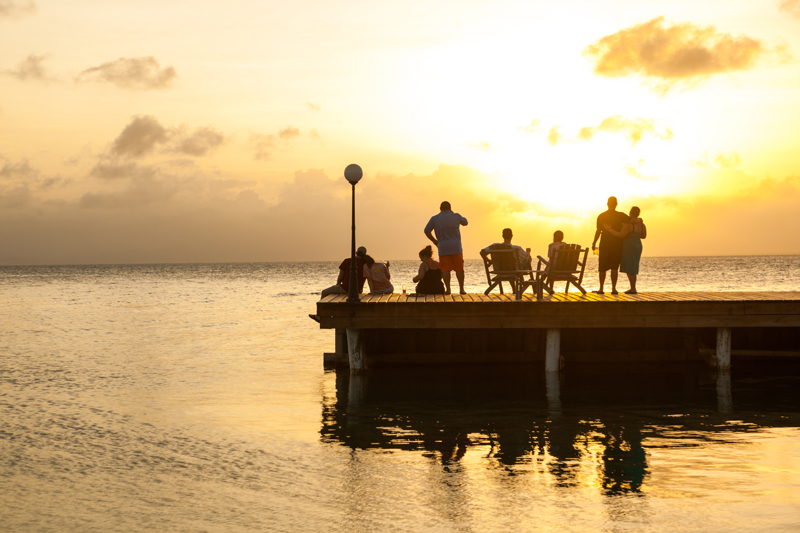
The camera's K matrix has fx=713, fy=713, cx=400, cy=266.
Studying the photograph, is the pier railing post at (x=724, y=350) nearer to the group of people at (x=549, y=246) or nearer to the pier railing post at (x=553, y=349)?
the group of people at (x=549, y=246)

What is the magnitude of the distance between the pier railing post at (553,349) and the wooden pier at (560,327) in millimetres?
19

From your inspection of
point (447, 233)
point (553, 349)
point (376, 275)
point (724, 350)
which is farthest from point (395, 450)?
point (724, 350)

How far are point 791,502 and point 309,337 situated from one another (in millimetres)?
17881

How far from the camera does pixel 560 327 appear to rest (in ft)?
43.0

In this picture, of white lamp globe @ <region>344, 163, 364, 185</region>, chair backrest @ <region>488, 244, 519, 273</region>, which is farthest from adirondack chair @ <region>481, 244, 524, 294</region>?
white lamp globe @ <region>344, 163, 364, 185</region>

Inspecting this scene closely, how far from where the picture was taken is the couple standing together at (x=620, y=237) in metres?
14.5

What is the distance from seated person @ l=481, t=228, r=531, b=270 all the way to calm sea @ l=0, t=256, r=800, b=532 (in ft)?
7.26

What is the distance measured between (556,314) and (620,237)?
2700 millimetres

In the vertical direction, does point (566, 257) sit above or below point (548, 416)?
above

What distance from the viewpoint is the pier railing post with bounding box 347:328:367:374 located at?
1394 cm

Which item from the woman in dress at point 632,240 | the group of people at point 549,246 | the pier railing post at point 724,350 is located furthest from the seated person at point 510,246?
the pier railing post at point 724,350

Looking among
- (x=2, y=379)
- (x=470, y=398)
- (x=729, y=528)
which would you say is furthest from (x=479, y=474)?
(x=2, y=379)

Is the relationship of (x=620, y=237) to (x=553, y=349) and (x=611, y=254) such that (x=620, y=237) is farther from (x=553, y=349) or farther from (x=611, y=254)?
(x=553, y=349)

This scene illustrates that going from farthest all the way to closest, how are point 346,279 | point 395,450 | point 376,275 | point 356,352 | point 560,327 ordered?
point 346,279
point 376,275
point 356,352
point 560,327
point 395,450
